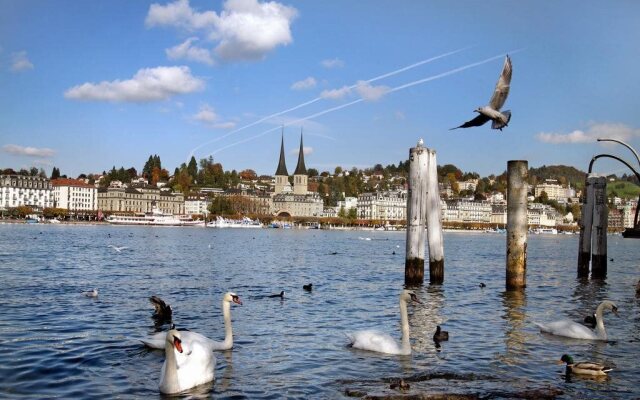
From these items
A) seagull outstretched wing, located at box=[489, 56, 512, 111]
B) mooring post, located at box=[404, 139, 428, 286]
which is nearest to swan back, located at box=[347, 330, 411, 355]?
seagull outstretched wing, located at box=[489, 56, 512, 111]

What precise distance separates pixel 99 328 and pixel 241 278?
55.9ft

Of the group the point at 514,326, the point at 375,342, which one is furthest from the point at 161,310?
the point at 514,326

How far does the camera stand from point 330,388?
11555 millimetres

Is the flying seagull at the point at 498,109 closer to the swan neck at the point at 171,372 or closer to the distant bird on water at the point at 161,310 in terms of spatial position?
the distant bird on water at the point at 161,310

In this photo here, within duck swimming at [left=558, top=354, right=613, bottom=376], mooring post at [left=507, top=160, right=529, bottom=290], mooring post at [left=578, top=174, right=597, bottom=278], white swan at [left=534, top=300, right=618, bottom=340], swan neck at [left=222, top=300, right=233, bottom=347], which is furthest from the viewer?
mooring post at [left=578, top=174, right=597, bottom=278]

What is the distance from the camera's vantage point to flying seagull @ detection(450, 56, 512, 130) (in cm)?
1930

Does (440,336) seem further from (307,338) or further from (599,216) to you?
A: (599,216)

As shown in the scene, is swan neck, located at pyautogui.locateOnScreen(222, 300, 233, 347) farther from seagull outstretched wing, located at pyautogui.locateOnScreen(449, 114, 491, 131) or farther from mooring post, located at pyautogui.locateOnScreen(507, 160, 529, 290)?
mooring post, located at pyautogui.locateOnScreen(507, 160, 529, 290)

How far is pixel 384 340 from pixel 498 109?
881 cm

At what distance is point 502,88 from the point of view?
20.0 meters

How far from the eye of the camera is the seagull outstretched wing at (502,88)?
1978 cm

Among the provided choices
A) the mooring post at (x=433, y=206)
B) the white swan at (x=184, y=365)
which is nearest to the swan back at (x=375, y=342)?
the white swan at (x=184, y=365)

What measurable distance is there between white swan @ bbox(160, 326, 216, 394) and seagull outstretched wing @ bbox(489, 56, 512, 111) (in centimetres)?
1201

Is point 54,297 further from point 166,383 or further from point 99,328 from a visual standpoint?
point 166,383
